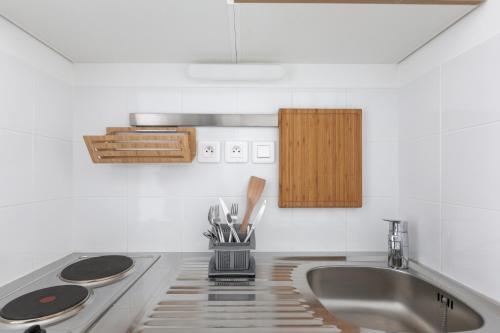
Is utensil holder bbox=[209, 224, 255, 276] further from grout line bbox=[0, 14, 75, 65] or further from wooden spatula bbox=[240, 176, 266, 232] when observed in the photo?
grout line bbox=[0, 14, 75, 65]

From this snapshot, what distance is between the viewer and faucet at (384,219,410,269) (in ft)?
3.55

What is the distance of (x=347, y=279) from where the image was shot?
3.70 feet

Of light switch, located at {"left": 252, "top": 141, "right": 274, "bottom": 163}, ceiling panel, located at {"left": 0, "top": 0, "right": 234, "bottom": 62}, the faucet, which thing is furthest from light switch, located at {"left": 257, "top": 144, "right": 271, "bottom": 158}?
the faucet

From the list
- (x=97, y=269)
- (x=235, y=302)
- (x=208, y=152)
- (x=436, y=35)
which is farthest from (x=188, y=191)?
(x=436, y=35)

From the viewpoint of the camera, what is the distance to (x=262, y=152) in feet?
4.08

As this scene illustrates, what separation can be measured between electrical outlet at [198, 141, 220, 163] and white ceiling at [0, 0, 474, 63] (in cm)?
34

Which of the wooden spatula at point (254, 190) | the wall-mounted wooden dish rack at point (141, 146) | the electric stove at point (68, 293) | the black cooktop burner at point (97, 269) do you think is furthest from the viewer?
the wooden spatula at point (254, 190)

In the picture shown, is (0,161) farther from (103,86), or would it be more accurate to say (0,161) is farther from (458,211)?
(458,211)

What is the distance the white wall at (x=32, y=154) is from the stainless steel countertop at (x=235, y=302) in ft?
1.30

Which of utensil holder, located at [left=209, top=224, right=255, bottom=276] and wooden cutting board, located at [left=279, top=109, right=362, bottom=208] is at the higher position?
wooden cutting board, located at [left=279, top=109, right=362, bottom=208]

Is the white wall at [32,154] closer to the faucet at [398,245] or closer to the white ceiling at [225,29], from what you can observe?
the white ceiling at [225,29]

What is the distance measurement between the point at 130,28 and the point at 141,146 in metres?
0.38

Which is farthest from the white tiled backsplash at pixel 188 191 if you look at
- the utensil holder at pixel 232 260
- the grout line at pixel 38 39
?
the utensil holder at pixel 232 260

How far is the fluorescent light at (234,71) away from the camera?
119 centimetres
